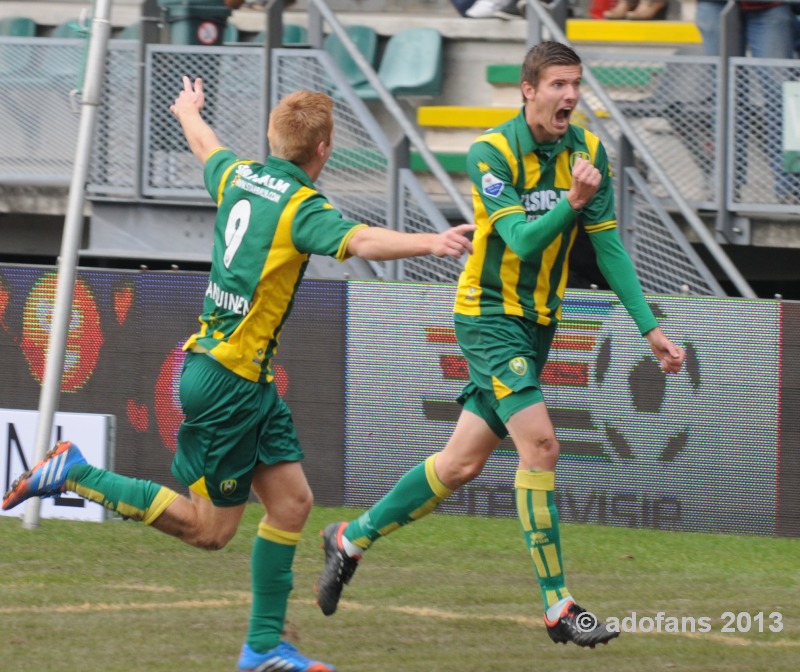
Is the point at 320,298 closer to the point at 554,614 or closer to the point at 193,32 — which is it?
the point at 193,32

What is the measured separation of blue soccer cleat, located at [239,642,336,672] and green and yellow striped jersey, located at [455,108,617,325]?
1.63 meters

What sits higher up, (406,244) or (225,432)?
(406,244)

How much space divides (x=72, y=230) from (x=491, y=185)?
3189 millimetres

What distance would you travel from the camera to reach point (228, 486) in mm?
5957

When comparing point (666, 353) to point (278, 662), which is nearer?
point (278, 662)

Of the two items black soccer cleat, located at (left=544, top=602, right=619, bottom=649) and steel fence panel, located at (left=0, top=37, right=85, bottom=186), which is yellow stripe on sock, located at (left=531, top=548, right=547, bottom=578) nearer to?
black soccer cleat, located at (left=544, top=602, right=619, bottom=649)

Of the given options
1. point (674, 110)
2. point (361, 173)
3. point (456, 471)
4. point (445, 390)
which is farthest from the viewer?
point (361, 173)

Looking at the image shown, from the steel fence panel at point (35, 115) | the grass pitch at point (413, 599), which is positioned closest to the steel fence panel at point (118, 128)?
the steel fence panel at point (35, 115)

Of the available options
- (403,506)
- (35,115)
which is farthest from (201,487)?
(35,115)

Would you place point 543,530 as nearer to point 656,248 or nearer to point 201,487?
point 201,487

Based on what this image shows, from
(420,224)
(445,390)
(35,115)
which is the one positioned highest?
(35,115)

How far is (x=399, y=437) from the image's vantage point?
969cm

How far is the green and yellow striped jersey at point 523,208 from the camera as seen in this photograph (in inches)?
256

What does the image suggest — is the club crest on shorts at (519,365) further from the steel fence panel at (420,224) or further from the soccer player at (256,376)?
the steel fence panel at (420,224)
